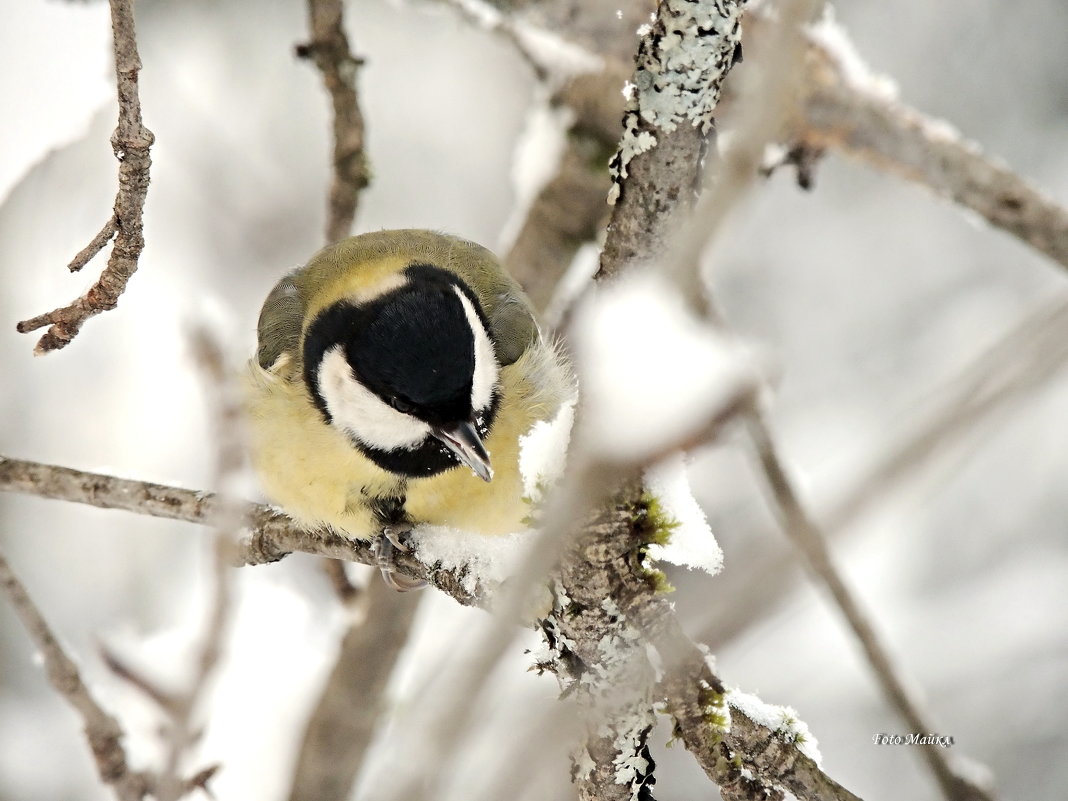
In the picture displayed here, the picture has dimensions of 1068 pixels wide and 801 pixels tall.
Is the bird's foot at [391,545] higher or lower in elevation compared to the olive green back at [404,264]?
lower

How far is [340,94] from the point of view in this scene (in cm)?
280

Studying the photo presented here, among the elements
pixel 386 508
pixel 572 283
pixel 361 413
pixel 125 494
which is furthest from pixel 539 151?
pixel 125 494

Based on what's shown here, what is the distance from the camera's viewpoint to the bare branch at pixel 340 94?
275 cm

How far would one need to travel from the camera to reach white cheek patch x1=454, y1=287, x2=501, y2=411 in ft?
7.33

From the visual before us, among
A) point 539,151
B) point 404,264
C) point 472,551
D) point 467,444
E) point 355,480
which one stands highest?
point 539,151

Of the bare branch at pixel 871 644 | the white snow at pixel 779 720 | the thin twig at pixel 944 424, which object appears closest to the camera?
the thin twig at pixel 944 424

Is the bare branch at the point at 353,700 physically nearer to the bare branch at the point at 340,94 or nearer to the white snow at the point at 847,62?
the bare branch at the point at 340,94

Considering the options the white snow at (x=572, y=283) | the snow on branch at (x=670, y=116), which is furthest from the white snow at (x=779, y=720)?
the white snow at (x=572, y=283)

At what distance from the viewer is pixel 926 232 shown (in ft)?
22.0

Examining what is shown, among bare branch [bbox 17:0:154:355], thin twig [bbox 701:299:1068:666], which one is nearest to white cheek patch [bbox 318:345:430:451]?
bare branch [bbox 17:0:154:355]

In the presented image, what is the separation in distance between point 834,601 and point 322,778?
1.80 m

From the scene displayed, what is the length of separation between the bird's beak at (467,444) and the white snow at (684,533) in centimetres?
73

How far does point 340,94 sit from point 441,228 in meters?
1.63

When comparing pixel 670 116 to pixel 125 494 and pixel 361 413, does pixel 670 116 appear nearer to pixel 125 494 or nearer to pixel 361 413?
pixel 361 413
